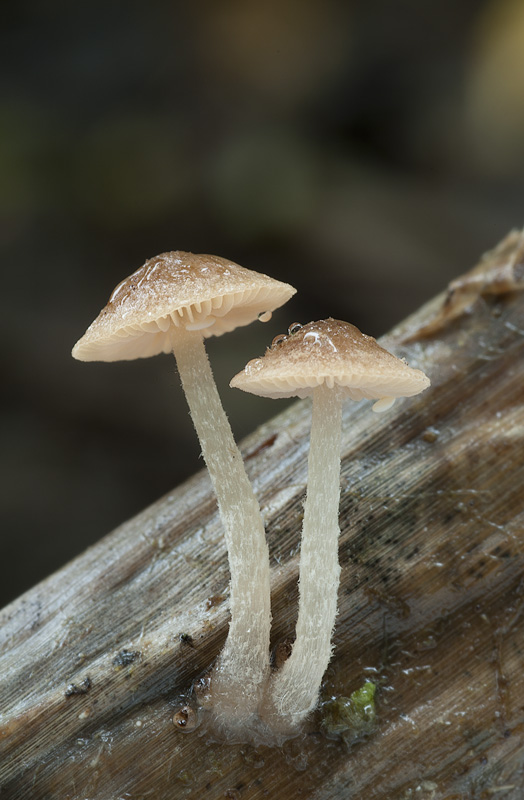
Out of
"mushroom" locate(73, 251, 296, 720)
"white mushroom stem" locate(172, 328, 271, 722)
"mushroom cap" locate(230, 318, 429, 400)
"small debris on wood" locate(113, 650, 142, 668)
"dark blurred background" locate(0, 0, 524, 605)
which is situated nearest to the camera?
"mushroom cap" locate(230, 318, 429, 400)

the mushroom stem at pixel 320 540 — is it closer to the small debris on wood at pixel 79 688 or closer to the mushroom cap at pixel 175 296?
the mushroom cap at pixel 175 296

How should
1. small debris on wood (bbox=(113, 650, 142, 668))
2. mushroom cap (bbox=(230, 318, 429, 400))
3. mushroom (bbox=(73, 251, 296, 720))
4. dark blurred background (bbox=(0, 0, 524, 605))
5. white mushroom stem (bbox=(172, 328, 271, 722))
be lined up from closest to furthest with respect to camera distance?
mushroom cap (bbox=(230, 318, 429, 400)) → mushroom (bbox=(73, 251, 296, 720)) → white mushroom stem (bbox=(172, 328, 271, 722)) → small debris on wood (bbox=(113, 650, 142, 668)) → dark blurred background (bbox=(0, 0, 524, 605))

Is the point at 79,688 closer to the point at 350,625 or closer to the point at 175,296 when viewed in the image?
the point at 350,625

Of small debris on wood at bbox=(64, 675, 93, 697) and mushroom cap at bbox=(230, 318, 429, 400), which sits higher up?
mushroom cap at bbox=(230, 318, 429, 400)

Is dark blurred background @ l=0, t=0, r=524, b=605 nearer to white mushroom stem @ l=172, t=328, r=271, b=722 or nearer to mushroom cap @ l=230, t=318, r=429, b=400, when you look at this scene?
white mushroom stem @ l=172, t=328, r=271, b=722

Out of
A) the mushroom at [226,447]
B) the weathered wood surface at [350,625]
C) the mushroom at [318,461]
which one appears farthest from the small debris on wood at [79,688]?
the mushroom at [318,461]

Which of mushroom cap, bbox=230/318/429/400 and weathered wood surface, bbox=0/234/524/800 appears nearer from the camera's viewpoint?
mushroom cap, bbox=230/318/429/400

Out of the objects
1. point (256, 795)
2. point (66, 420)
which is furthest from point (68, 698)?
point (66, 420)

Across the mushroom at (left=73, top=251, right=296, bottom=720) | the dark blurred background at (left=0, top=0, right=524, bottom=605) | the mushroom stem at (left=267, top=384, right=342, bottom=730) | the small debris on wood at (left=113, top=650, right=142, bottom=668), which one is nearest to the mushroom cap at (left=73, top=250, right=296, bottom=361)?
the mushroom at (left=73, top=251, right=296, bottom=720)
